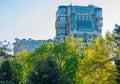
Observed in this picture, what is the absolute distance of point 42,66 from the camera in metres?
32.3

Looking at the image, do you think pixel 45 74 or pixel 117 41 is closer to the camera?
pixel 45 74

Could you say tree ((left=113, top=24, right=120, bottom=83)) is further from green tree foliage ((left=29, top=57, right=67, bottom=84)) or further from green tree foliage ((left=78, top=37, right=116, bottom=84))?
green tree foliage ((left=29, top=57, right=67, bottom=84))

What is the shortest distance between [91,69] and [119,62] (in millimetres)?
3789

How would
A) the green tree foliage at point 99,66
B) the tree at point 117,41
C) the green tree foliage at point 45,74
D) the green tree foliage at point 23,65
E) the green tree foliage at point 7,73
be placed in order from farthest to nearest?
the green tree foliage at point 23,65 → the green tree foliage at point 99,66 → the tree at point 117,41 → the green tree foliage at point 7,73 → the green tree foliage at point 45,74

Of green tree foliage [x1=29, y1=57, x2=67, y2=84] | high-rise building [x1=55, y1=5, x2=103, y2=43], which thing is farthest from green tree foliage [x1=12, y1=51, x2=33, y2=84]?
high-rise building [x1=55, y1=5, x2=103, y2=43]

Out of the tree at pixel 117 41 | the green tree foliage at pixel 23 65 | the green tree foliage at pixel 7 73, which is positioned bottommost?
the green tree foliage at pixel 23 65

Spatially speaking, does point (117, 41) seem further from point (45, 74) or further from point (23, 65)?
point (23, 65)

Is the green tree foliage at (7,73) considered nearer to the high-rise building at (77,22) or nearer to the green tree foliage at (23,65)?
the green tree foliage at (23,65)

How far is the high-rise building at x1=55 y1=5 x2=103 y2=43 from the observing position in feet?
420

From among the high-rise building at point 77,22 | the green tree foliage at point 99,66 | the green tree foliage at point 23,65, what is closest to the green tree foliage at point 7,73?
the green tree foliage at point 23,65

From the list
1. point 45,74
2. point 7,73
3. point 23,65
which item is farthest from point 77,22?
point 45,74

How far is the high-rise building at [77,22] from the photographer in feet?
420

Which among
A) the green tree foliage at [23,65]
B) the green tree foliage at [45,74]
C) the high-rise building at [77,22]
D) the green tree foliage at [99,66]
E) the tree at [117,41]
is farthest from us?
the high-rise building at [77,22]

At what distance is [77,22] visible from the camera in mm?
129125
